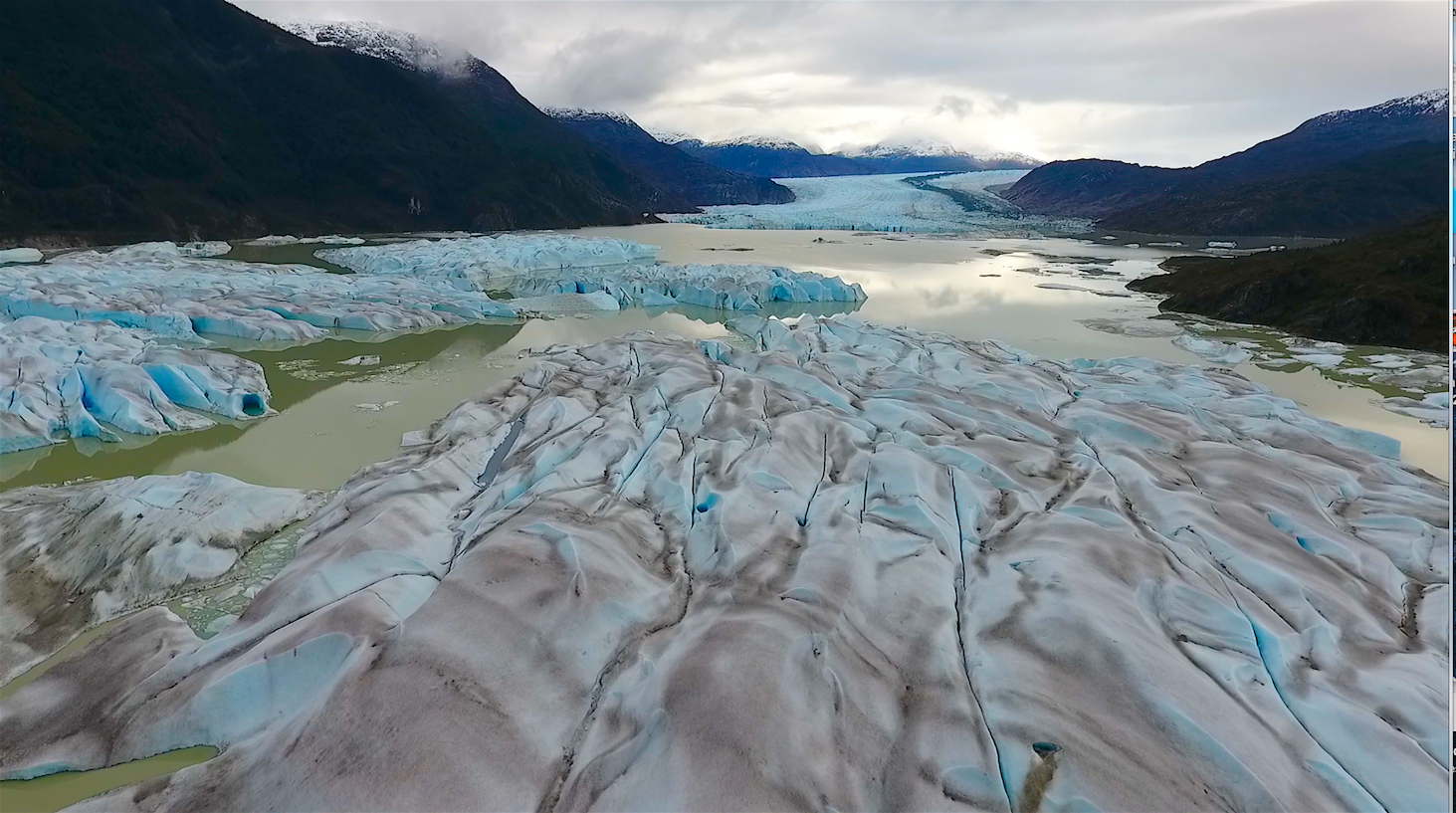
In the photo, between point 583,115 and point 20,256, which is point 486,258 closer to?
point 20,256

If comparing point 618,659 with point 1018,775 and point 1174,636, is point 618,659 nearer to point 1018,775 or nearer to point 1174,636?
point 1018,775

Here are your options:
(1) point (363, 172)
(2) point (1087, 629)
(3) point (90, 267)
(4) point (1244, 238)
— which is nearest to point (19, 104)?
(1) point (363, 172)

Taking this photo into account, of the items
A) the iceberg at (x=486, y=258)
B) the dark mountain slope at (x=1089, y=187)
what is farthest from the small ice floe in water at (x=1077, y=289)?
Answer: the dark mountain slope at (x=1089, y=187)

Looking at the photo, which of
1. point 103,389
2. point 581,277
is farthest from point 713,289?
point 103,389

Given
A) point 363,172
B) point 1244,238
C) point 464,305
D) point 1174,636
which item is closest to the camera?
point 1174,636

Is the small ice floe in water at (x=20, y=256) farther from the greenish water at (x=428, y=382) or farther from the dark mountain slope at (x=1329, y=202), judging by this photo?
the dark mountain slope at (x=1329, y=202)

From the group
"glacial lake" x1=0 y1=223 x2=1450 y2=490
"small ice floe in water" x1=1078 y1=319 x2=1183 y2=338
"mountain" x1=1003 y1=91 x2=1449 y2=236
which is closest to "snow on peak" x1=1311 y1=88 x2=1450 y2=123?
"mountain" x1=1003 y1=91 x2=1449 y2=236
